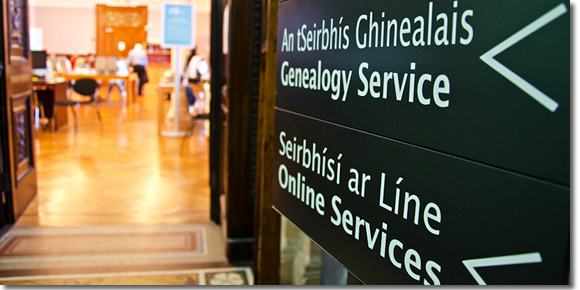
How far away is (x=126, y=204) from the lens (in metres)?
4.56

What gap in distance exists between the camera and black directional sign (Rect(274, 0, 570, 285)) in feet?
1.96

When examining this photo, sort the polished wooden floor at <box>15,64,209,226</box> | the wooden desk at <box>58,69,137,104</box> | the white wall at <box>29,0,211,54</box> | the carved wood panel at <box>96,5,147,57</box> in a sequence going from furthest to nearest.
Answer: the white wall at <box>29,0,211,54</box> → the carved wood panel at <box>96,5,147,57</box> → the wooden desk at <box>58,69,137,104</box> → the polished wooden floor at <box>15,64,209,226</box>

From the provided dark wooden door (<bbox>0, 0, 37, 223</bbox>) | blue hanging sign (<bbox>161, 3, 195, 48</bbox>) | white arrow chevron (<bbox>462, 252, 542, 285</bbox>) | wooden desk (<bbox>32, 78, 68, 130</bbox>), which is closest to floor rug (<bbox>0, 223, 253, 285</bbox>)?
dark wooden door (<bbox>0, 0, 37, 223</bbox>)

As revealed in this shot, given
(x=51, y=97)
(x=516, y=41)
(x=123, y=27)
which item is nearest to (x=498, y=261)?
(x=516, y=41)

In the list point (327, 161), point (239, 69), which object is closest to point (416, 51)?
point (327, 161)

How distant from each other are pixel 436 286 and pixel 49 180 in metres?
5.20

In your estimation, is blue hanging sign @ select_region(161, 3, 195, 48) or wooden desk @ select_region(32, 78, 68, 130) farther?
wooden desk @ select_region(32, 78, 68, 130)

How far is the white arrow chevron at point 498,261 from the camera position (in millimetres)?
619

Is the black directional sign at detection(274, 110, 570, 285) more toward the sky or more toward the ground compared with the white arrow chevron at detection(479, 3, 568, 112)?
more toward the ground

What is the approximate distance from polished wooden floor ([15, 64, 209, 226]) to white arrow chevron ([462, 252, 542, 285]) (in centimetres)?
366

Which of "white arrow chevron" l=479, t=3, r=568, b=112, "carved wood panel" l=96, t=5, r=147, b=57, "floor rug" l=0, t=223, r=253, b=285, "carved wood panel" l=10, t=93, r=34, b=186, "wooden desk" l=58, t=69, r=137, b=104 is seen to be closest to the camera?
"white arrow chevron" l=479, t=3, r=568, b=112

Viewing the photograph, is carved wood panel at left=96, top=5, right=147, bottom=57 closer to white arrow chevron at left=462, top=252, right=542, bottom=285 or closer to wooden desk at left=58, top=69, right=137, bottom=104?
wooden desk at left=58, top=69, right=137, bottom=104

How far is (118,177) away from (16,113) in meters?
1.61

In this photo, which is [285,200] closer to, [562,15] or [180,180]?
[562,15]
